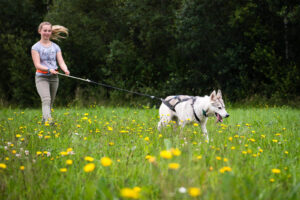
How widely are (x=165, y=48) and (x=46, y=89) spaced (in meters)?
12.1

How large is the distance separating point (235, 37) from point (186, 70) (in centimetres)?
331

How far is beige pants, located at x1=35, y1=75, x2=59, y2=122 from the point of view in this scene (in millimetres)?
5176

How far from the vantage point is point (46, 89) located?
17.4 feet

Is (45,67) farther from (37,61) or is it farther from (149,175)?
(149,175)

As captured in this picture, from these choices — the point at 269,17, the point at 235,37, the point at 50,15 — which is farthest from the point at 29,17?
the point at 269,17

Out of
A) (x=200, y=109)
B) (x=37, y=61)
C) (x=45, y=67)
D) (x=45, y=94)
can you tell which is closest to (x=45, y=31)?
(x=37, y=61)

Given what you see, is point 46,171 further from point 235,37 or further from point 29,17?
point 29,17

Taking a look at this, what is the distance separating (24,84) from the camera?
17.7m

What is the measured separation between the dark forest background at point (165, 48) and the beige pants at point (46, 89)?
7.26m

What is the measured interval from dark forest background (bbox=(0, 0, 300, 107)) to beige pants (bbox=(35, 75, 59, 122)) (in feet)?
23.8

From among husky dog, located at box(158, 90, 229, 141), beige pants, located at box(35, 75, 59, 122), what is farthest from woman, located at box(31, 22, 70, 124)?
husky dog, located at box(158, 90, 229, 141)

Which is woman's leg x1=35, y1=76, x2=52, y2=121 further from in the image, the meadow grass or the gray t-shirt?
the meadow grass

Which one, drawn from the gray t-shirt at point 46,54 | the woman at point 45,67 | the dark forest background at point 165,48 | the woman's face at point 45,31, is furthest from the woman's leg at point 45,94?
the dark forest background at point 165,48

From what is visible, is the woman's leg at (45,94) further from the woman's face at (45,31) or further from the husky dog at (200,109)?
the husky dog at (200,109)
